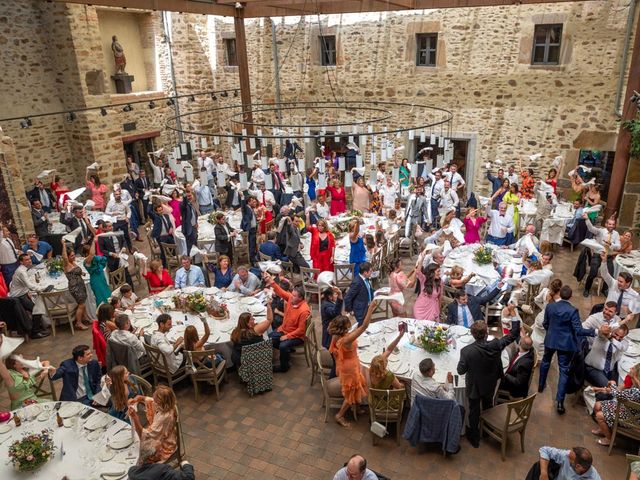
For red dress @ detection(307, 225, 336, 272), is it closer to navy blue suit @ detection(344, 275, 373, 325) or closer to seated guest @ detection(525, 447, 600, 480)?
navy blue suit @ detection(344, 275, 373, 325)

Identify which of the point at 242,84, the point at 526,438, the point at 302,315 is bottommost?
the point at 526,438

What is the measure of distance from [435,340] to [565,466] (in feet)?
6.13

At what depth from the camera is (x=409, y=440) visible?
5051 mm

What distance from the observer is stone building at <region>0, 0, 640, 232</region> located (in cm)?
1129

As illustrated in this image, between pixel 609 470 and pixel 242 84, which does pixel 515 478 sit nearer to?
pixel 609 470

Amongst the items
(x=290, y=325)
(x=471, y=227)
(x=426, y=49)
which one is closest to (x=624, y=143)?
(x=471, y=227)

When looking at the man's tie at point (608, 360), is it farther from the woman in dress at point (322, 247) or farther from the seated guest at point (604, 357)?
the woman in dress at point (322, 247)

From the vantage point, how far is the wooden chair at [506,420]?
4.77 m

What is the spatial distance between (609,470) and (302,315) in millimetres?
3712

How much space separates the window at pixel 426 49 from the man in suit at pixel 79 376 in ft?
37.2

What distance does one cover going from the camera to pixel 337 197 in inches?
427

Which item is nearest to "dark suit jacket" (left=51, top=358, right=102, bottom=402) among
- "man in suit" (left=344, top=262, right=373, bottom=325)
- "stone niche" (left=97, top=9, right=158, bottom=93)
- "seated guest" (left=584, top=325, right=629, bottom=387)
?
"man in suit" (left=344, top=262, right=373, bottom=325)

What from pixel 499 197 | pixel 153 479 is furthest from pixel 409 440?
pixel 499 197

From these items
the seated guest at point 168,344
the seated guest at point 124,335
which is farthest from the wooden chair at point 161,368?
the seated guest at point 124,335
